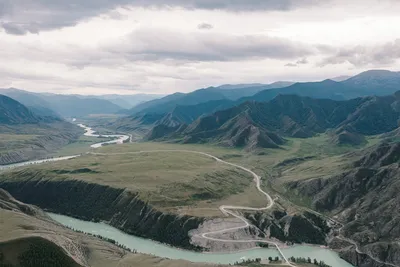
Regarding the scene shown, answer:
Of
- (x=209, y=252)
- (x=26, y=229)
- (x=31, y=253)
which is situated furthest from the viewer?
(x=209, y=252)

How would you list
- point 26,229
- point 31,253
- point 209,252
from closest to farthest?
point 31,253
point 26,229
point 209,252

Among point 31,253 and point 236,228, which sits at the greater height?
point 31,253

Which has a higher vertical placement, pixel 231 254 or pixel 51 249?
pixel 51 249

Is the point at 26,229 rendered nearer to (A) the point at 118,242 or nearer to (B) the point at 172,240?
(A) the point at 118,242

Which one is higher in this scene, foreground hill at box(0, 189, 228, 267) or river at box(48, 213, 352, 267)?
foreground hill at box(0, 189, 228, 267)

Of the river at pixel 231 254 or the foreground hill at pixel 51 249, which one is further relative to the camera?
the river at pixel 231 254

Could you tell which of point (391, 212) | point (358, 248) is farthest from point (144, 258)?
point (391, 212)

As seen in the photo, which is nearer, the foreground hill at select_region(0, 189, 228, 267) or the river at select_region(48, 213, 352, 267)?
the foreground hill at select_region(0, 189, 228, 267)

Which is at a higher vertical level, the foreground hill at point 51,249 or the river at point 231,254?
the foreground hill at point 51,249

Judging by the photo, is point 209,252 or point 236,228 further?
point 236,228

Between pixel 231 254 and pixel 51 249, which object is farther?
pixel 231 254
